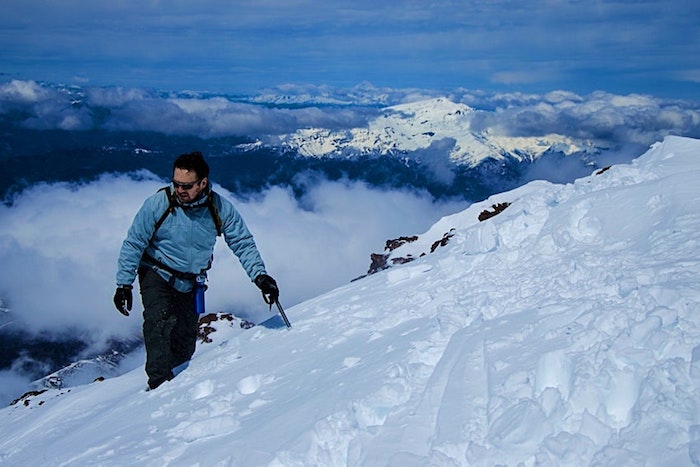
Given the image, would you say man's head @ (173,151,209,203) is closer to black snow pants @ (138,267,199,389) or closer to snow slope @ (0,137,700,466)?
black snow pants @ (138,267,199,389)

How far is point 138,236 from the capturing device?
731cm

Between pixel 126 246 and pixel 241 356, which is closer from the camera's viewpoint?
pixel 126 246

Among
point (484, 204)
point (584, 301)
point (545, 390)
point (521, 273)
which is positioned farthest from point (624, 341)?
point (484, 204)

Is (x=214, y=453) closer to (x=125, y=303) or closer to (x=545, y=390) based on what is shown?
(x=545, y=390)

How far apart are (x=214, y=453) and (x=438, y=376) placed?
214 cm

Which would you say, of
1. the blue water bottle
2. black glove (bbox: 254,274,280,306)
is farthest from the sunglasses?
black glove (bbox: 254,274,280,306)

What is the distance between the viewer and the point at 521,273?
295 inches

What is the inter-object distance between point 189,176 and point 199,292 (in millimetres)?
2181

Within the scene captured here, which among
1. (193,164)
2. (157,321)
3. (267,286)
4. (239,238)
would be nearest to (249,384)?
(267,286)

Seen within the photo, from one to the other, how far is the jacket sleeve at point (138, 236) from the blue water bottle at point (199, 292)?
977mm

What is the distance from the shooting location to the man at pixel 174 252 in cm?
717

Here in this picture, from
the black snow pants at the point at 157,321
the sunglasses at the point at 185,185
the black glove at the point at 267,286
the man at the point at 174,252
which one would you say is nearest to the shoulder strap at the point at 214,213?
the man at the point at 174,252

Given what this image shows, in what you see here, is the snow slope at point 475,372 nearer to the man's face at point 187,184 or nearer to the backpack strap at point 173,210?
the backpack strap at point 173,210

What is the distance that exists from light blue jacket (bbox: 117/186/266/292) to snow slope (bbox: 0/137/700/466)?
1.47 meters
